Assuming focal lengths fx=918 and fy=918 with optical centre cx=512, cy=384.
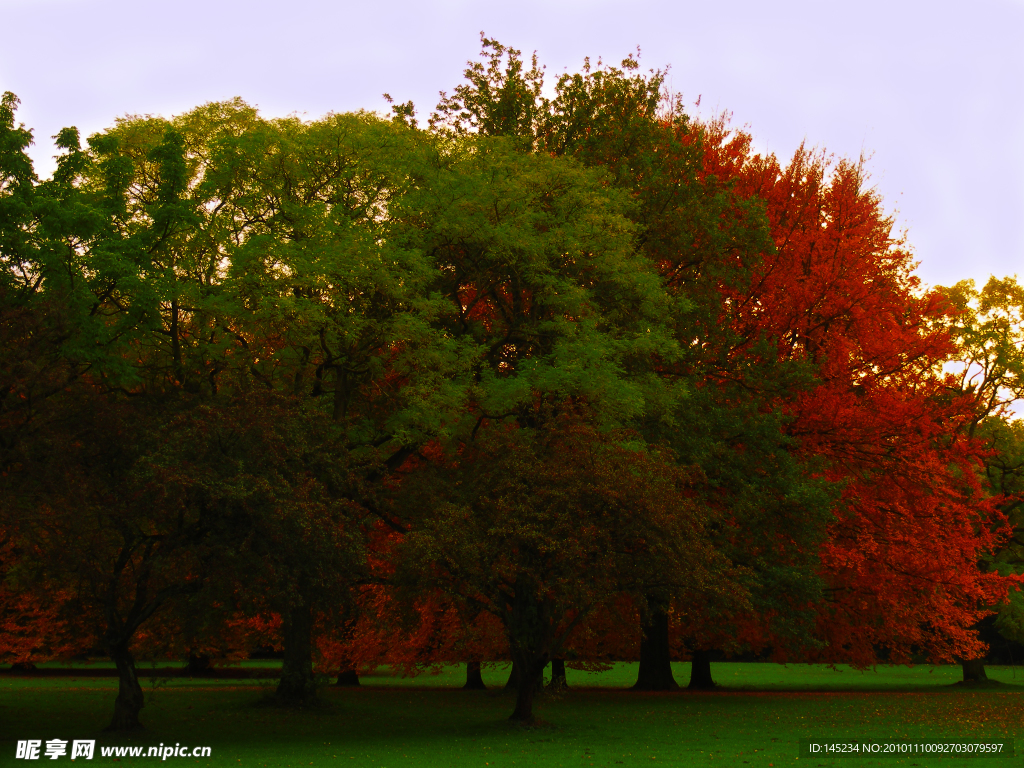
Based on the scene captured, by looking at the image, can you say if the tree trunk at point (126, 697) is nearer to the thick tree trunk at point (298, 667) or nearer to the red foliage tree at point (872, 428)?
the thick tree trunk at point (298, 667)

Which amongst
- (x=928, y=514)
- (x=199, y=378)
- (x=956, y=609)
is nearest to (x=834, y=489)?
(x=928, y=514)

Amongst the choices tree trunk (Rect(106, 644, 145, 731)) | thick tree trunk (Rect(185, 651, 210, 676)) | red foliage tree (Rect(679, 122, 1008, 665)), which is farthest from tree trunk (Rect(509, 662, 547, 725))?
thick tree trunk (Rect(185, 651, 210, 676))

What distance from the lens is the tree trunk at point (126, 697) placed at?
1927cm

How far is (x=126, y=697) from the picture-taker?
19.5 metres

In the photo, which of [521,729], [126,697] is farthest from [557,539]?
[126,697]

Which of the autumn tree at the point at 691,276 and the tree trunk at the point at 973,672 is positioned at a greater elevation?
the autumn tree at the point at 691,276

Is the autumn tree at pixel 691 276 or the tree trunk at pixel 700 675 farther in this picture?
the tree trunk at pixel 700 675

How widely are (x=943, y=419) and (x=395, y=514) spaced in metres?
18.4

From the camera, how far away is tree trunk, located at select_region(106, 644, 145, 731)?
19266mm

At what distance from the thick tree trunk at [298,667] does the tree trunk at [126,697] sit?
5.85m

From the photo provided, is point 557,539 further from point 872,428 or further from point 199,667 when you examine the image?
point 199,667

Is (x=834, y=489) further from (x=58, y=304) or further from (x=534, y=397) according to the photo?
(x=58, y=304)

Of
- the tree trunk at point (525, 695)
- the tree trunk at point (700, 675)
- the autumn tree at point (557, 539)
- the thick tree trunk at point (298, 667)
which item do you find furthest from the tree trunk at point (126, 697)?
the tree trunk at point (700, 675)

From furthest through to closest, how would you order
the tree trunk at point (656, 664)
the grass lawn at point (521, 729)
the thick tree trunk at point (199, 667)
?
the thick tree trunk at point (199, 667) → the tree trunk at point (656, 664) → the grass lawn at point (521, 729)
